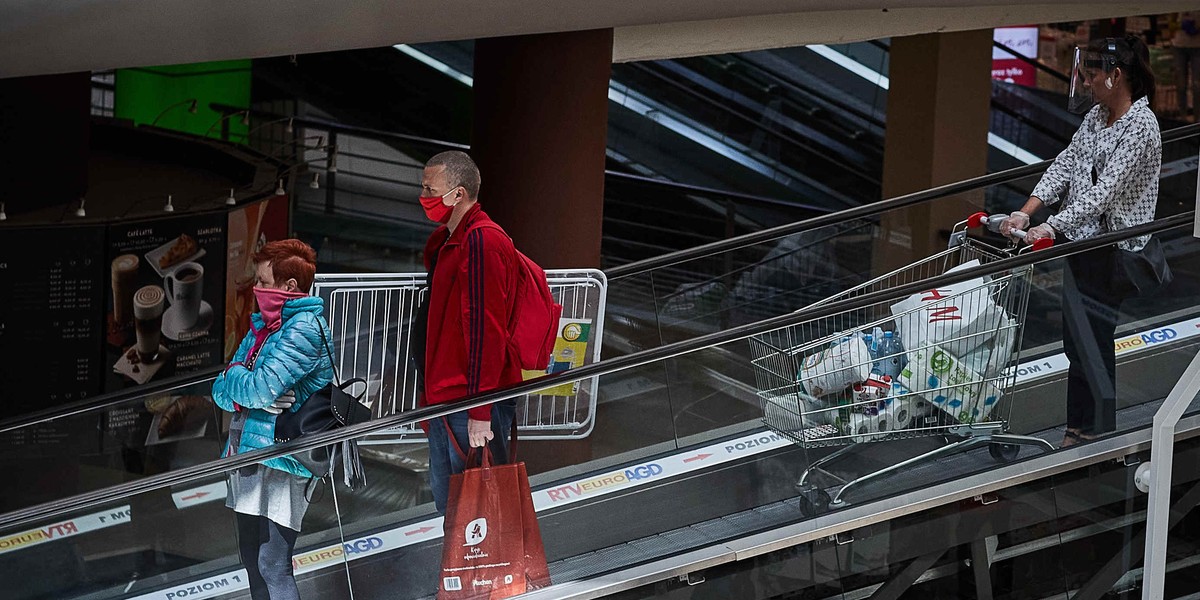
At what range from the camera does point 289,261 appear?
4.17m

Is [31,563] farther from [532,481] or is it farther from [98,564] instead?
[532,481]

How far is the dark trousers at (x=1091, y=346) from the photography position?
15.8 feet

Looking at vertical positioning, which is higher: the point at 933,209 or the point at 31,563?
the point at 933,209

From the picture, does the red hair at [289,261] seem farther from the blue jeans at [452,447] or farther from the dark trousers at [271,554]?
the dark trousers at [271,554]

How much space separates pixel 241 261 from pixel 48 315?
125 centimetres

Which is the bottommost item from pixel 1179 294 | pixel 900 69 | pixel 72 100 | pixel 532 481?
pixel 532 481

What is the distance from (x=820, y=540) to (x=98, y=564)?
248cm

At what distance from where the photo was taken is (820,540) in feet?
14.9

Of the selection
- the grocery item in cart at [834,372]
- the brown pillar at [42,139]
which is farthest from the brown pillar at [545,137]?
the brown pillar at [42,139]

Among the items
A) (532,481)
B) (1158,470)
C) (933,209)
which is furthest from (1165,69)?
(532,481)

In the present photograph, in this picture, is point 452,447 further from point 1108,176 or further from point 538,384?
point 1108,176

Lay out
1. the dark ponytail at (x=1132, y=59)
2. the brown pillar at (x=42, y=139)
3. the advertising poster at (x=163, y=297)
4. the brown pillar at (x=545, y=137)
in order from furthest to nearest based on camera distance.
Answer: the brown pillar at (x=42, y=139) < the advertising poster at (x=163, y=297) < the brown pillar at (x=545, y=137) < the dark ponytail at (x=1132, y=59)

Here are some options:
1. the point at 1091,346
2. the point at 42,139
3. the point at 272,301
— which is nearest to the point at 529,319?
the point at 272,301

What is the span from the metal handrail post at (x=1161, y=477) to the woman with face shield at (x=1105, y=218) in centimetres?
30
